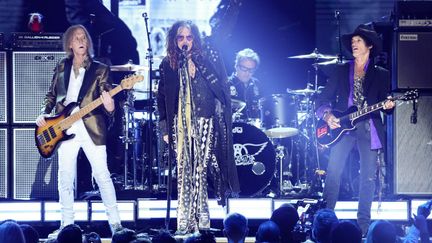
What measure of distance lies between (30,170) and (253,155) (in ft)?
9.56

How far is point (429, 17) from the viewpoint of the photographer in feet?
30.5

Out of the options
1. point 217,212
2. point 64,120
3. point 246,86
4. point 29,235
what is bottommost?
point 217,212

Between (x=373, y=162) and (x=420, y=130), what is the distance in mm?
1358

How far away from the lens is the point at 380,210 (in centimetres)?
895

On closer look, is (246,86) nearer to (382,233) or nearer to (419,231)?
(419,231)

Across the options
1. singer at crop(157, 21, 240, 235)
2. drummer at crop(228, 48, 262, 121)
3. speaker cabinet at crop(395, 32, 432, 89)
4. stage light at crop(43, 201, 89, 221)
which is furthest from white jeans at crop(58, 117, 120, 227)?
speaker cabinet at crop(395, 32, 432, 89)

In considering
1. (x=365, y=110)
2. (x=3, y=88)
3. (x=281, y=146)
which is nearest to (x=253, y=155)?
(x=281, y=146)

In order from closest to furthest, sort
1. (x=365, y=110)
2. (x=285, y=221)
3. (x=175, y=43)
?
(x=285, y=221) → (x=175, y=43) → (x=365, y=110)

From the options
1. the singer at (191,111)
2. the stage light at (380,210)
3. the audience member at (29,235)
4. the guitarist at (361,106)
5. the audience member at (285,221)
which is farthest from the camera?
the stage light at (380,210)

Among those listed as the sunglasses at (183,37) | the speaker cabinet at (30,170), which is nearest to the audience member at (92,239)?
the sunglasses at (183,37)

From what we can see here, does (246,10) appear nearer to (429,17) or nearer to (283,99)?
(283,99)

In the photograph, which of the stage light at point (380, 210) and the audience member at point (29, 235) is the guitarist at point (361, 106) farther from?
the audience member at point (29, 235)

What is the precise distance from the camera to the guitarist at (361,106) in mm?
8281

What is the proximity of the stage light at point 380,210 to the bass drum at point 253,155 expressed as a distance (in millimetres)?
1481
